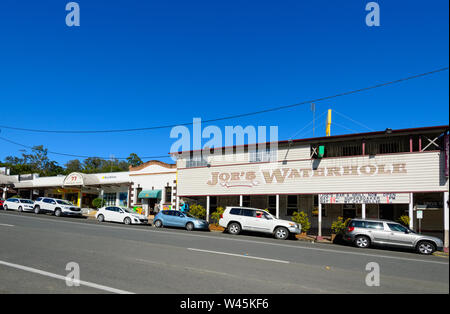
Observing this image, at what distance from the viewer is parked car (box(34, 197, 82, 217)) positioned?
3078 cm

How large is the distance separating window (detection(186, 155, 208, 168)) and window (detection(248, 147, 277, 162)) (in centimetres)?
401

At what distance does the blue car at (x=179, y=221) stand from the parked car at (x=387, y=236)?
9.24 metres

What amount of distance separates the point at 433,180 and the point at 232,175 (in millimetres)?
13175

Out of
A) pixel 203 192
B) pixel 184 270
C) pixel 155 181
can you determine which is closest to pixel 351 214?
pixel 203 192

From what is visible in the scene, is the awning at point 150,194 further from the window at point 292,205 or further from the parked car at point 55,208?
the window at point 292,205

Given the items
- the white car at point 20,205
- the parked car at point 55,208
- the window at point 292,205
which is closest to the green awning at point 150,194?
the parked car at point 55,208

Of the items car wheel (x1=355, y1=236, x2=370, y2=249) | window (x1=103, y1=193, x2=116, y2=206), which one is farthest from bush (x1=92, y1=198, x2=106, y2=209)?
car wheel (x1=355, y1=236, x2=370, y2=249)

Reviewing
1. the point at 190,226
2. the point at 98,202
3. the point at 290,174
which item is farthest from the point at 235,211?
the point at 98,202

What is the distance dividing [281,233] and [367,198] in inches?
243

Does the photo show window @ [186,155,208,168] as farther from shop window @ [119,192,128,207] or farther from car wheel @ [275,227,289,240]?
car wheel @ [275,227,289,240]

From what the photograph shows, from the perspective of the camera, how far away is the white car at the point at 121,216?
85.3 ft

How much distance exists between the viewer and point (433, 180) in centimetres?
2023

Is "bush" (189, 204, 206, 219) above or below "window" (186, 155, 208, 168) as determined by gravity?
below

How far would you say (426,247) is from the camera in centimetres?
1606
